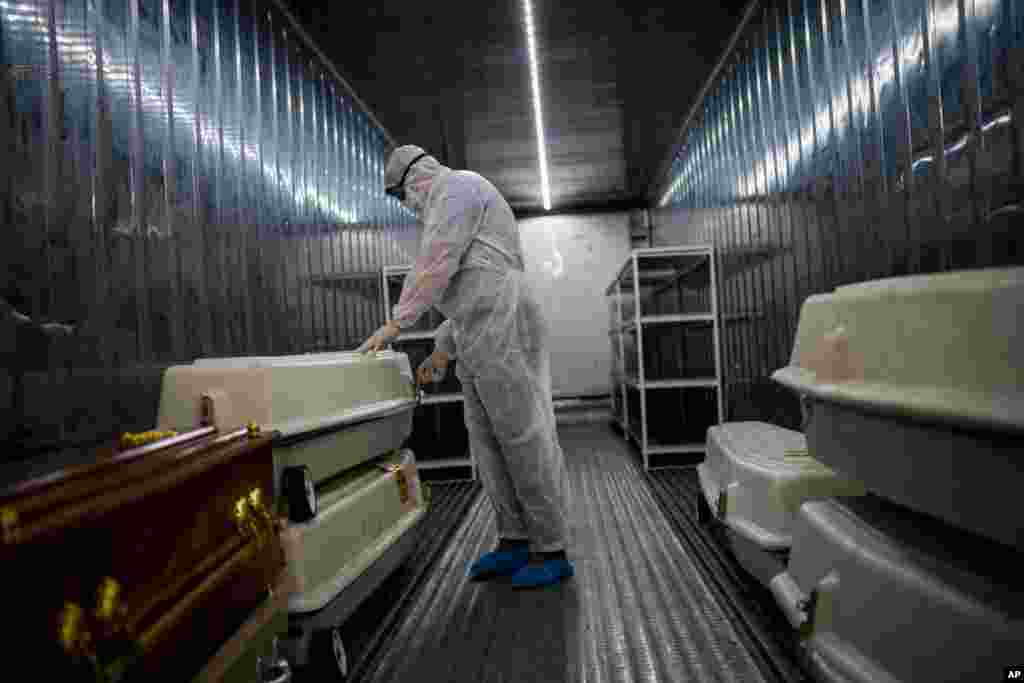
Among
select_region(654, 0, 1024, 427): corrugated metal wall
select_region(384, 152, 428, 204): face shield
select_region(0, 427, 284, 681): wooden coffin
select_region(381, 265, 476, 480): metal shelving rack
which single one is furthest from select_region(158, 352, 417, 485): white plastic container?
select_region(654, 0, 1024, 427): corrugated metal wall

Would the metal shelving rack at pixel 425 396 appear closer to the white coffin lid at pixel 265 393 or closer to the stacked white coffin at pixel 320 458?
the stacked white coffin at pixel 320 458

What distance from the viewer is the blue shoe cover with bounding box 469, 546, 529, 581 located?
5.45 feet

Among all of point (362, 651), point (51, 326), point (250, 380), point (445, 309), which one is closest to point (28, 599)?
point (250, 380)

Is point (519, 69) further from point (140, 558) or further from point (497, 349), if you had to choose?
point (140, 558)

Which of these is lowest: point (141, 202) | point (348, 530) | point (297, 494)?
point (348, 530)

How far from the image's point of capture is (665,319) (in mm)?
2986

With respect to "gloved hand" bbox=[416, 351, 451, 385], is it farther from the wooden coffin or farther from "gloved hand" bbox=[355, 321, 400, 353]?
the wooden coffin

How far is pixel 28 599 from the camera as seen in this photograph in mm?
465

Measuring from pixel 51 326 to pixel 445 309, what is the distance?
35.8 inches

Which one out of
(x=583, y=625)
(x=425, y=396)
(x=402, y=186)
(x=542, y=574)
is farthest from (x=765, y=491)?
(x=425, y=396)

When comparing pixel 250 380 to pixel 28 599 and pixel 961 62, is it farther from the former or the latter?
pixel 961 62

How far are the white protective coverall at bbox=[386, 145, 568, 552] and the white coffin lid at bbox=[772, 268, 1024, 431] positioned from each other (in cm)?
78

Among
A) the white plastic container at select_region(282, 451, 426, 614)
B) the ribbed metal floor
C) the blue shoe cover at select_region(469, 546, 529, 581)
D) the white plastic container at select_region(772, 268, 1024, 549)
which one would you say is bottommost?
the ribbed metal floor

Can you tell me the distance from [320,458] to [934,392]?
1.14m
